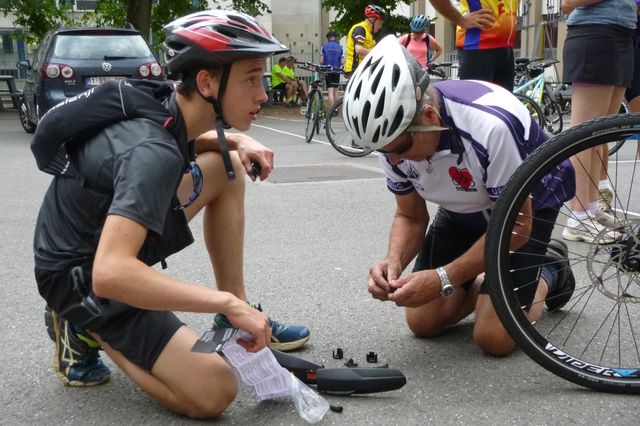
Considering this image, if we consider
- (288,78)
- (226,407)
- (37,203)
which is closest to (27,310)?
(226,407)

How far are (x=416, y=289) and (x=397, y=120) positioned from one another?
0.64 m

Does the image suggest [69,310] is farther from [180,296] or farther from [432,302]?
[432,302]

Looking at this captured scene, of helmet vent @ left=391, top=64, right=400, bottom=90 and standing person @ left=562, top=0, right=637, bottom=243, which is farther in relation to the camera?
standing person @ left=562, top=0, right=637, bottom=243

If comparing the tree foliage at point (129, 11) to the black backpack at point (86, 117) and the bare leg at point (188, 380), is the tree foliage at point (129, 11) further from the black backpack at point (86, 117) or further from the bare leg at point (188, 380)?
the bare leg at point (188, 380)

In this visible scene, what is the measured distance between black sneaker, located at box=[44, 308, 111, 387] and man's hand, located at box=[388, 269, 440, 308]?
42.2 inches

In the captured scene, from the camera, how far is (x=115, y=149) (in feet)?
7.63

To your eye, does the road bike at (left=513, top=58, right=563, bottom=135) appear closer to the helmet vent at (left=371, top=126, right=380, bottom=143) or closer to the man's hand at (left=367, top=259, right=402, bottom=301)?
the man's hand at (left=367, top=259, right=402, bottom=301)

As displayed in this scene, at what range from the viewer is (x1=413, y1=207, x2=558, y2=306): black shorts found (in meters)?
2.96

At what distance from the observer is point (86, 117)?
243 cm

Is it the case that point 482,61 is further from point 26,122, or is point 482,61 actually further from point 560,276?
point 26,122

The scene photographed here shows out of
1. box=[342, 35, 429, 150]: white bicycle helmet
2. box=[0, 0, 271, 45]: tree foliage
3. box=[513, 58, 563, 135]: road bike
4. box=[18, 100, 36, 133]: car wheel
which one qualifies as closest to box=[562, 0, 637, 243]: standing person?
box=[342, 35, 429, 150]: white bicycle helmet

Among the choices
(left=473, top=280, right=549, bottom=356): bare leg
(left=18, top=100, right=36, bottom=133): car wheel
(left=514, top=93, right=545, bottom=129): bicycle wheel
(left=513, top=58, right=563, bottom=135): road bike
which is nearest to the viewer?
(left=473, top=280, right=549, bottom=356): bare leg

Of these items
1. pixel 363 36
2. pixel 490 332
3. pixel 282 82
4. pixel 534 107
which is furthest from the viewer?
pixel 282 82

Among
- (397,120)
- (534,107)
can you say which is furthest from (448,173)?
(534,107)
